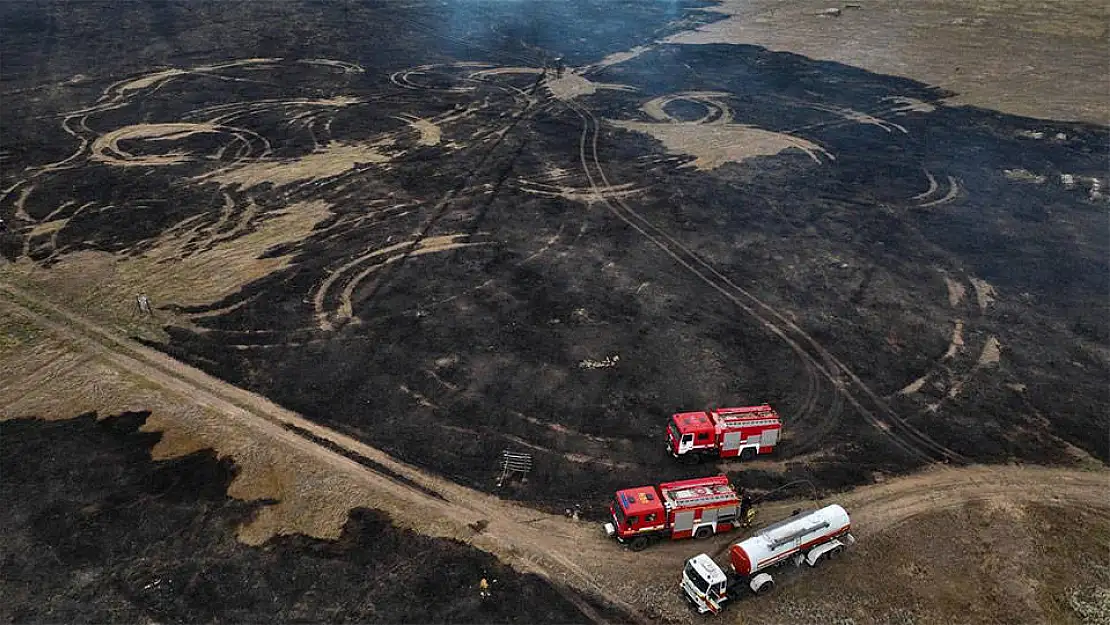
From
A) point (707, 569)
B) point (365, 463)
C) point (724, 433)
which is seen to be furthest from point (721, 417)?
point (365, 463)

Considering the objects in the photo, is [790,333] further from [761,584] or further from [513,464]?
[513,464]

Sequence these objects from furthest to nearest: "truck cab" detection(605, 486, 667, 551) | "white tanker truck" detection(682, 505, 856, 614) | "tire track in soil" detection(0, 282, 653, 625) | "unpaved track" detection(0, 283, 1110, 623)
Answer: "truck cab" detection(605, 486, 667, 551)
"tire track in soil" detection(0, 282, 653, 625)
"unpaved track" detection(0, 283, 1110, 623)
"white tanker truck" detection(682, 505, 856, 614)

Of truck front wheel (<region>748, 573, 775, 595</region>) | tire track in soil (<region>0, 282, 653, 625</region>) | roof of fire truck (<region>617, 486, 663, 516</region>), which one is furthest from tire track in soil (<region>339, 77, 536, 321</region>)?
truck front wheel (<region>748, 573, 775, 595</region>)

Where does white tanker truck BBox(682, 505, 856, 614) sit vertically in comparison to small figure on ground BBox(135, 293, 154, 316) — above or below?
below

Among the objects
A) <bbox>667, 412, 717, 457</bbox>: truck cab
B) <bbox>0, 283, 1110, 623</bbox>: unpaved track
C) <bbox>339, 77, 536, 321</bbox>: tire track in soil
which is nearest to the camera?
<bbox>0, 283, 1110, 623</bbox>: unpaved track

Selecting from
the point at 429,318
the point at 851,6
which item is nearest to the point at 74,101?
the point at 429,318

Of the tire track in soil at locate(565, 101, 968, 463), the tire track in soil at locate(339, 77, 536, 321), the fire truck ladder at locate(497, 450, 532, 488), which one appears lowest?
the tire track in soil at locate(565, 101, 968, 463)

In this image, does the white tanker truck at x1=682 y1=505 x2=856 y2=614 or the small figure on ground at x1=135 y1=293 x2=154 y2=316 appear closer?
the white tanker truck at x1=682 y1=505 x2=856 y2=614

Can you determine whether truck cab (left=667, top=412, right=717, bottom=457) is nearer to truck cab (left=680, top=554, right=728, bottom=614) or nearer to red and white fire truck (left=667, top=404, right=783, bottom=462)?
red and white fire truck (left=667, top=404, right=783, bottom=462)
